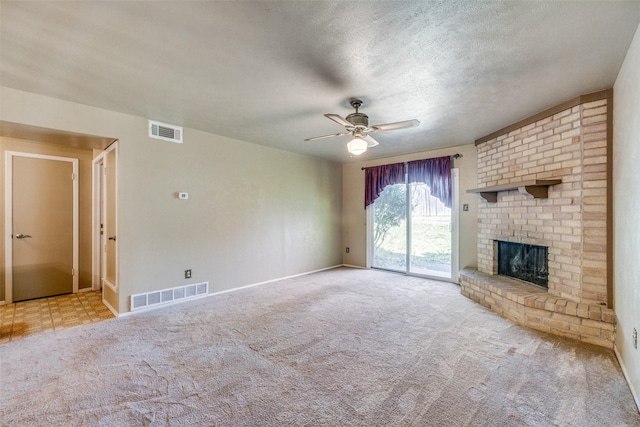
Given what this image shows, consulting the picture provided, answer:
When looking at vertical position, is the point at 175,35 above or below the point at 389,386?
above

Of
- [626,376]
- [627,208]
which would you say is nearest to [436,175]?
[627,208]

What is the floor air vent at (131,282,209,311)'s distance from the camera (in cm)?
357

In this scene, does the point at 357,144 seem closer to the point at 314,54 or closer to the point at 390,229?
the point at 314,54

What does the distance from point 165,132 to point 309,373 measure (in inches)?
135

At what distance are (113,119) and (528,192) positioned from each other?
4979 mm

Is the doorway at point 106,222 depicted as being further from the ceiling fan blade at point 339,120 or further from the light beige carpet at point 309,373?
the ceiling fan blade at point 339,120

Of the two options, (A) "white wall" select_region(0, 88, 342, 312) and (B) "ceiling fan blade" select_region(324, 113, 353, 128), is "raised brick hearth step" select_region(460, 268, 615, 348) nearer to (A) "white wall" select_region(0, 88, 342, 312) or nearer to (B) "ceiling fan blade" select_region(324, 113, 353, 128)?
(B) "ceiling fan blade" select_region(324, 113, 353, 128)

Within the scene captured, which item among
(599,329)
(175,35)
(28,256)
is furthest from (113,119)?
(599,329)

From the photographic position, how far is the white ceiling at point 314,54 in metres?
1.69

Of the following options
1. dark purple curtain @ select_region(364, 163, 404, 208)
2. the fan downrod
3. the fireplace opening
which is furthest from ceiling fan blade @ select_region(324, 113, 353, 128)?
dark purple curtain @ select_region(364, 163, 404, 208)

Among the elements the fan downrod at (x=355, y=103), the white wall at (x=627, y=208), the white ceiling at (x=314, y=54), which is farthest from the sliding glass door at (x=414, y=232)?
the fan downrod at (x=355, y=103)

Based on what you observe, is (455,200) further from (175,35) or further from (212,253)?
(175,35)

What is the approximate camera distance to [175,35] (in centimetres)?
191

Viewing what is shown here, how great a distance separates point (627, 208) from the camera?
2182 millimetres
